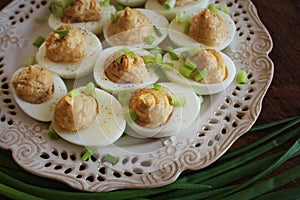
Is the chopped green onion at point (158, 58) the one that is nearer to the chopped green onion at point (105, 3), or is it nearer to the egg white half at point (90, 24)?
the egg white half at point (90, 24)

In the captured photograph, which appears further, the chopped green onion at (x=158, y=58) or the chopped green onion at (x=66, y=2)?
the chopped green onion at (x=66, y=2)

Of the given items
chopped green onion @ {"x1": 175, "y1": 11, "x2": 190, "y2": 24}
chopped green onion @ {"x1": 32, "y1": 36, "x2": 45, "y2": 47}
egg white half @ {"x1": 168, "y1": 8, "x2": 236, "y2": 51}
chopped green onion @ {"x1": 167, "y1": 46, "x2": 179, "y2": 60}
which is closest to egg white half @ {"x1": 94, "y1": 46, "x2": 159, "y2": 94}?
chopped green onion @ {"x1": 167, "y1": 46, "x2": 179, "y2": 60}

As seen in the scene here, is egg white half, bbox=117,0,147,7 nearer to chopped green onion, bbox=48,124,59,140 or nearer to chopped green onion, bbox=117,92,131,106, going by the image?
chopped green onion, bbox=117,92,131,106

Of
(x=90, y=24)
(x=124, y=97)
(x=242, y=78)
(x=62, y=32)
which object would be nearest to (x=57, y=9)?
(x=90, y=24)

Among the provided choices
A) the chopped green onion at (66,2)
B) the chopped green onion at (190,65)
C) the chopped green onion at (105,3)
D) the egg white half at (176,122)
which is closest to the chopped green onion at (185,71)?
the chopped green onion at (190,65)

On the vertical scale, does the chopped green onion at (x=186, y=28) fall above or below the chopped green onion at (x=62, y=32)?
above

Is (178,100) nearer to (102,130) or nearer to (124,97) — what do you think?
(124,97)

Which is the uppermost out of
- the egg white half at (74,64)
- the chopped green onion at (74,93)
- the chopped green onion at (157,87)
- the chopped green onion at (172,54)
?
the chopped green onion at (172,54)

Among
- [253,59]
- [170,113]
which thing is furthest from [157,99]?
[253,59]
